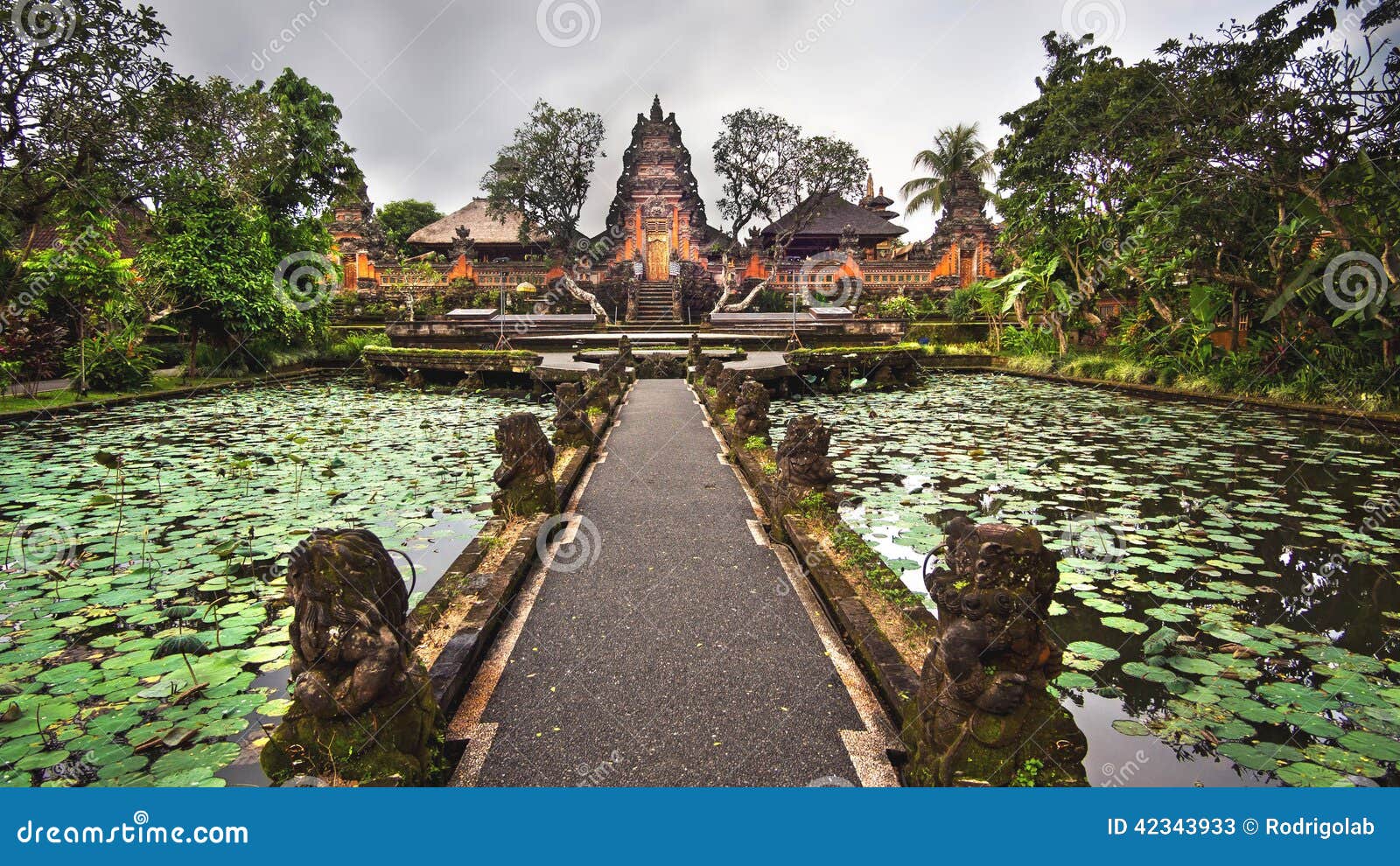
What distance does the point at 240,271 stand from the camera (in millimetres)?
13758

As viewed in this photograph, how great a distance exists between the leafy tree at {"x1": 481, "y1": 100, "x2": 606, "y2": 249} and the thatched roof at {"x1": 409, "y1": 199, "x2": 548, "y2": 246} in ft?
4.30

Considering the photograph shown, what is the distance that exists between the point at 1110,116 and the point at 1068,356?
17.5 feet

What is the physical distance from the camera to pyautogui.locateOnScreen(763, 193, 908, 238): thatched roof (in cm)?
3078

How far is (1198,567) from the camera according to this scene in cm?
400

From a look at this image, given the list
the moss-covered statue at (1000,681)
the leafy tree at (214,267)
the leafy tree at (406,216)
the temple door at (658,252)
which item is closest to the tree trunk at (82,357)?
the leafy tree at (214,267)

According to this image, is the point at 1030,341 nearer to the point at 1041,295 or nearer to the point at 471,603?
the point at 1041,295

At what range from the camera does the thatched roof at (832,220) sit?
30781 millimetres

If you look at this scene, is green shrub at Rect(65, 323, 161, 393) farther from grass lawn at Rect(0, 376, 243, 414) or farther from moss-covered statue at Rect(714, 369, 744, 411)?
moss-covered statue at Rect(714, 369, 744, 411)

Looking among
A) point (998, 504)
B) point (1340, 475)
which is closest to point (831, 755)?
point (998, 504)

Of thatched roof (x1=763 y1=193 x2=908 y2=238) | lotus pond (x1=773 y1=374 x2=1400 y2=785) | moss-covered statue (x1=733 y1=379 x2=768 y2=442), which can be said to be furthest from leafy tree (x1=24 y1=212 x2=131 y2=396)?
thatched roof (x1=763 y1=193 x2=908 y2=238)

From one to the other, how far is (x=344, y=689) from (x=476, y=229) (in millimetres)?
32928

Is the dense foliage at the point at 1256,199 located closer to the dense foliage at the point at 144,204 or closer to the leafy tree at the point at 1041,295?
the leafy tree at the point at 1041,295

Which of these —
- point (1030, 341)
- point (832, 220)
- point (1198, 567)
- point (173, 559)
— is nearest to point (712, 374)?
point (1198, 567)

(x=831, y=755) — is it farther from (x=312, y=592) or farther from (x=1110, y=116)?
(x=1110, y=116)
